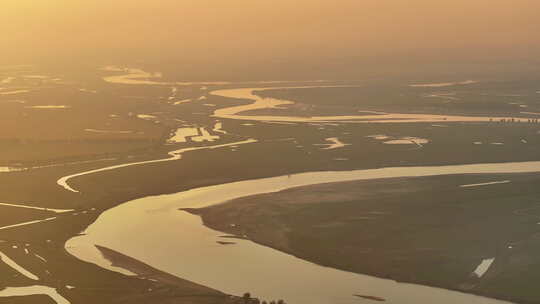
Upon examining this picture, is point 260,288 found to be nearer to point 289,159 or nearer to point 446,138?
point 289,159

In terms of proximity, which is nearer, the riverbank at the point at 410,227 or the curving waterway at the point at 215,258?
the curving waterway at the point at 215,258

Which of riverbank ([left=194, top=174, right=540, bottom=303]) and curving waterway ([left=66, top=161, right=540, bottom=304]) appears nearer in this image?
curving waterway ([left=66, top=161, right=540, bottom=304])

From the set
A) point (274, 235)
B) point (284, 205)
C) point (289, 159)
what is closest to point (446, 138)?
point (289, 159)

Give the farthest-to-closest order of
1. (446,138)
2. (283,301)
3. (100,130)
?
(100,130), (446,138), (283,301)

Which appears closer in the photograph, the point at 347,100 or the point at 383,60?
the point at 347,100

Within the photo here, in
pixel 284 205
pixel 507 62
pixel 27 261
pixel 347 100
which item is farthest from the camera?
pixel 507 62

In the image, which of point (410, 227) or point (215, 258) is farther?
point (410, 227)
